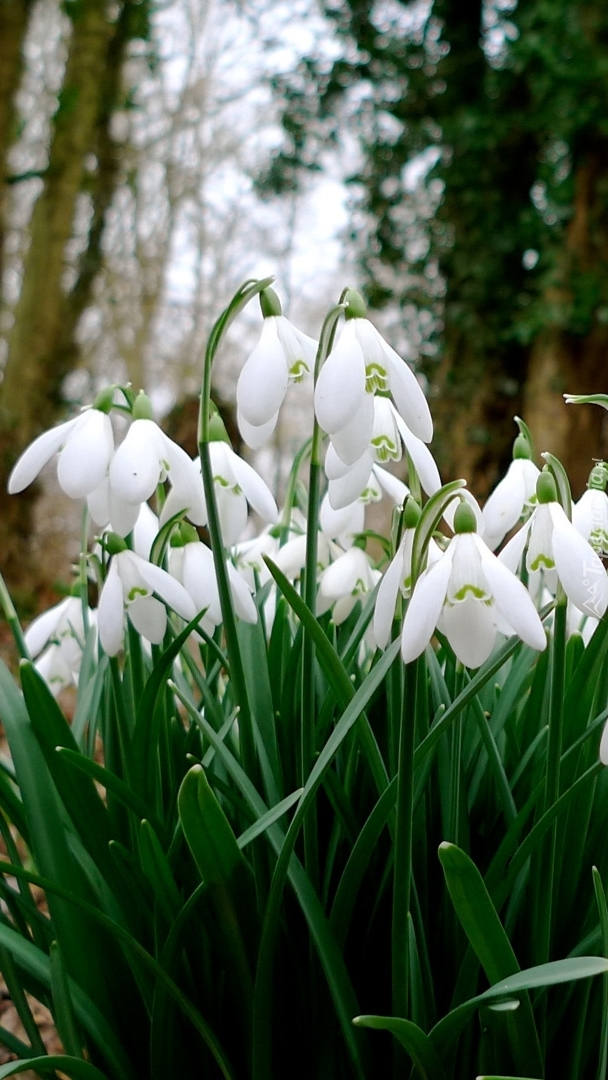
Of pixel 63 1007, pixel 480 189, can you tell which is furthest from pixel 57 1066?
pixel 480 189

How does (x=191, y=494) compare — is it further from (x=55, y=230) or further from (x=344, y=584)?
(x=55, y=230)

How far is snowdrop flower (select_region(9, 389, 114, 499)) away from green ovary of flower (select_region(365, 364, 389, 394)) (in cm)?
26

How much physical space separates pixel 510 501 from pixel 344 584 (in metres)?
0.25

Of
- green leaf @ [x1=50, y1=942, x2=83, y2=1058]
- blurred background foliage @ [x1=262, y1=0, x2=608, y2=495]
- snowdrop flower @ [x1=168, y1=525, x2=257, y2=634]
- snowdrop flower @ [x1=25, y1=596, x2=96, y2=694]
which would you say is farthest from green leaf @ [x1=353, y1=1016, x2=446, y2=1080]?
blurred background foliage @ [x1=262, y1=0, x2=608, y2=495]

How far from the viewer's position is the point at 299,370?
80 centimetres

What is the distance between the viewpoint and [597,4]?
13.3 ft

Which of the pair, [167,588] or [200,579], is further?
[200,579]

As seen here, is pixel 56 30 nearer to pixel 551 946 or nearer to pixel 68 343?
pixel 68 343

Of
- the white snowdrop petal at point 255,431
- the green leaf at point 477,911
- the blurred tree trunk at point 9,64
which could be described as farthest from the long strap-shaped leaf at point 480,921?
the blurred tree trunk at point 9,64

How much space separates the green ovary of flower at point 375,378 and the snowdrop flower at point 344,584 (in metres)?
0.38

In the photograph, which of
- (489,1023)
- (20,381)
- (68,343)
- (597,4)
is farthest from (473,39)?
(489,1023)

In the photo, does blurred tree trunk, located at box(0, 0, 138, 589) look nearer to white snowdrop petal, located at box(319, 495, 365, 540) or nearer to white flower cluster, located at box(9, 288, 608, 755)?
white snowdrop petal, located at box(319, 495, 365, 540)

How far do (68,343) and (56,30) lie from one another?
4.35 meters

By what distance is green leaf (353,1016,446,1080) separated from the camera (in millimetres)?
681
